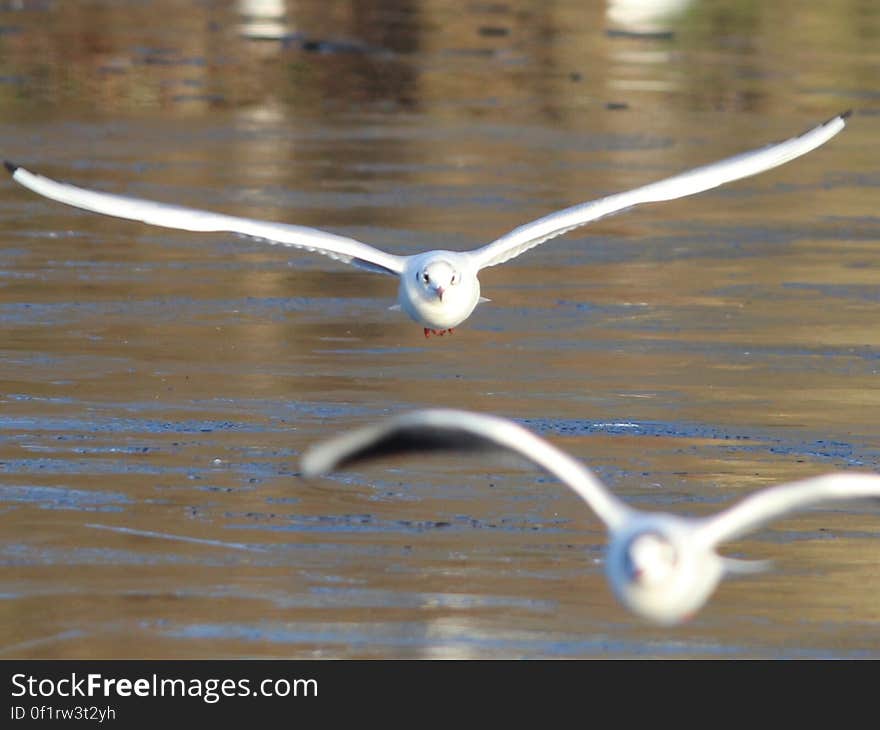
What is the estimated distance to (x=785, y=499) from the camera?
9758 mm

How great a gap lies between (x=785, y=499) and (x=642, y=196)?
4876mm

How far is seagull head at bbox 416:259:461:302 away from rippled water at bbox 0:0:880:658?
3.44ft

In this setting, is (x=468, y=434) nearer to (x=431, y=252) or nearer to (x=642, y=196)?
(x=431, y=252)

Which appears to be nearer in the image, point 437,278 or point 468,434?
point 468,434

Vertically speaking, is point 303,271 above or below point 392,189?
below

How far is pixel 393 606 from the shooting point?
37.8ft

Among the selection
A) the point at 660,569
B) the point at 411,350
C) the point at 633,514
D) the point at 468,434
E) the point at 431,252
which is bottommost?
the point at 660,569

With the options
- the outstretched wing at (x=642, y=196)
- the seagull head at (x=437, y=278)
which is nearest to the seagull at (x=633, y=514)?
the seagull head at (x=437, y=278)

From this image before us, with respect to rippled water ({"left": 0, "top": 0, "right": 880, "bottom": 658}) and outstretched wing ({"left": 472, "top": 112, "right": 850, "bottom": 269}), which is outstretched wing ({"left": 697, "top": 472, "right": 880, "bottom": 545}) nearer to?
rippled water ({"left": 0, "top": 0, "right": 880, "bottom": 658})

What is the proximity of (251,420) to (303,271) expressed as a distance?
15.1ft

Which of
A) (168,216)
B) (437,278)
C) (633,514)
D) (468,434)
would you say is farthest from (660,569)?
(168,216)
